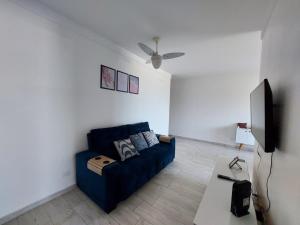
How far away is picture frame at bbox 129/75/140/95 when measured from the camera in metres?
3.16

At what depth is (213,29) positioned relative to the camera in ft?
6.96

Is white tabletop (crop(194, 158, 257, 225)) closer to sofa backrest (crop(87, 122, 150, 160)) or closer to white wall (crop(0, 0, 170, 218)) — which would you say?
sofa backrest (crop(87, 122, 150, 160))

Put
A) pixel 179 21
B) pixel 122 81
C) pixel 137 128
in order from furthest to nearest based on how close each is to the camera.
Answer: pixel 137 128 < pixel 122 81 < pixel 179 21

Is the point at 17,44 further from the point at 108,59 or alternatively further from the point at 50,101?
the point at 108,59

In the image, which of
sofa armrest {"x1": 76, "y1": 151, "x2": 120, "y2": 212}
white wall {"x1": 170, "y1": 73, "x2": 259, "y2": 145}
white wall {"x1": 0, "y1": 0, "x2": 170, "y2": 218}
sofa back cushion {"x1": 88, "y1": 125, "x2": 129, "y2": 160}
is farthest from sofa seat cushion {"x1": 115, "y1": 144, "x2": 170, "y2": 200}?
white wall {"x1": 170, "y1": 73, "x2": 259, "y2": 145}

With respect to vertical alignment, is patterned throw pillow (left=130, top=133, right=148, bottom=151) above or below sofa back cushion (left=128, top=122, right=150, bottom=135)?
below

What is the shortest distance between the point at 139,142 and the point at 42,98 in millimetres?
1697

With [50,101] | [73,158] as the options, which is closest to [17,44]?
[50,101]

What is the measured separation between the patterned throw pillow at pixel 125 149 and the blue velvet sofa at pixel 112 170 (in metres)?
0.08

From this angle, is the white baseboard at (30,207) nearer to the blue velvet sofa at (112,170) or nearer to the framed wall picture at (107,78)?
the blue velvet sofa at (112,170)

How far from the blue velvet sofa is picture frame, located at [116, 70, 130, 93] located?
2.72 ft

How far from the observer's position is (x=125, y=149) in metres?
2.29

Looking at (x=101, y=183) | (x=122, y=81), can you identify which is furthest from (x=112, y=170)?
(x=122, y=81)

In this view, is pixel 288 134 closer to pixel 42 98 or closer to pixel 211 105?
pixel 42 98
